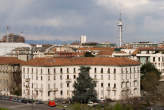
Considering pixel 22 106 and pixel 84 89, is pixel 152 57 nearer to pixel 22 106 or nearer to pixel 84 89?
pixel 84 89

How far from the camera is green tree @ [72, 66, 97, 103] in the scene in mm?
106188

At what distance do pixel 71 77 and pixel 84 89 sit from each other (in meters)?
9.98

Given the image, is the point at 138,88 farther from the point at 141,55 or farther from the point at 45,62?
the point at 141,55

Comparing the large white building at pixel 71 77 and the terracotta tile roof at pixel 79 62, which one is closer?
the large white building at pixel 71 77

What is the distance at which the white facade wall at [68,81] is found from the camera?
367ft

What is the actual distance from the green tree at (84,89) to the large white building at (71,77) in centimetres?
690

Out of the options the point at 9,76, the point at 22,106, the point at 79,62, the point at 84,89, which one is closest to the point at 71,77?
the point at 79,62

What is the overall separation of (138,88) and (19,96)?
1287 inches

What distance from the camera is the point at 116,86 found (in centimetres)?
11262

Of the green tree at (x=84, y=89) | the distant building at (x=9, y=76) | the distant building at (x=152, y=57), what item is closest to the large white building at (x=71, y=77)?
the green tree at (x=84, y=89)

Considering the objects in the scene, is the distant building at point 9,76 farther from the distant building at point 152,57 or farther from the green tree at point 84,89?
the distant building at point 152,57

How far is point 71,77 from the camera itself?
116 m

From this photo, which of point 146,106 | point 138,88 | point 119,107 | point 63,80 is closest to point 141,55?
point 138,88

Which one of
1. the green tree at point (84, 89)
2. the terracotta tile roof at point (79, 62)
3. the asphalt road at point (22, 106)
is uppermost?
the terracotta tile roof at point (79, 62)
